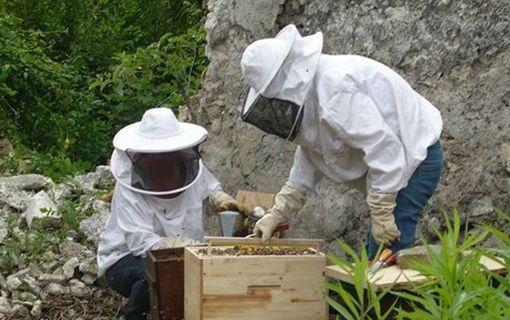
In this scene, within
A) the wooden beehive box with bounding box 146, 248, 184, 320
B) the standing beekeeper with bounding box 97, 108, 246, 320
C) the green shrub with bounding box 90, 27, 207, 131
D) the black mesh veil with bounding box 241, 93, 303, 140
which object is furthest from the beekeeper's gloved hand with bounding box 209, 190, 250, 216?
the green shrub with bounding box 90, 27, 207, 131

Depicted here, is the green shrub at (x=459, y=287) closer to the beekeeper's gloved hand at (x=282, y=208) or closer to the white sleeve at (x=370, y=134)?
the white sleeve at (x=370, y=134)

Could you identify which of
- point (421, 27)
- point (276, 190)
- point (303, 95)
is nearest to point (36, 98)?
point (276, 190)

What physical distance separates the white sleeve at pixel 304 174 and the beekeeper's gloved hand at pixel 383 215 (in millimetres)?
458

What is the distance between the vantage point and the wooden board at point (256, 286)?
5.18 meters

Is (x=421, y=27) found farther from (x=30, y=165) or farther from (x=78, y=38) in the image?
(x=78, y=38)

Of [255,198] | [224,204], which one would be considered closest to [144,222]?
[224,204]

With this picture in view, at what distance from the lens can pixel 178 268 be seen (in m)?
5.73

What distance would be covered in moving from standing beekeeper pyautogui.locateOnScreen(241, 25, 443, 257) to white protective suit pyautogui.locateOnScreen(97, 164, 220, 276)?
102 cm

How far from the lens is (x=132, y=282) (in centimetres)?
622

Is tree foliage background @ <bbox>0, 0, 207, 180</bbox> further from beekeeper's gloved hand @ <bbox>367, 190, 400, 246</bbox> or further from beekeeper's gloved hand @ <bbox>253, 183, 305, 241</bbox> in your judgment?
beekeeper's gloved hand @ <bbox>367, 190, 400, 246</bbox>

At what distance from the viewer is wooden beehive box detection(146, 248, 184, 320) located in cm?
571

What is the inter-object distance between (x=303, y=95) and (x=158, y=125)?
4.08 ft

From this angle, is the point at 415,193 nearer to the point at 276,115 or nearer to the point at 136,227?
the point at 276,115

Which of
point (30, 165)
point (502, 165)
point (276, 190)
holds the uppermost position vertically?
point (502, 165)
